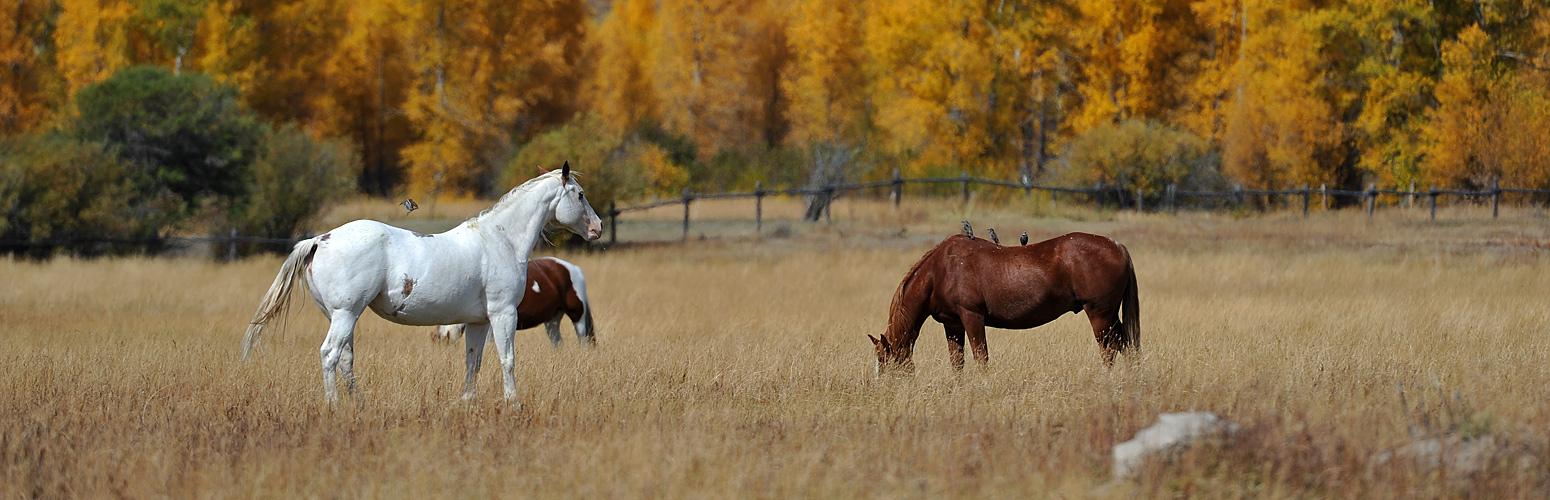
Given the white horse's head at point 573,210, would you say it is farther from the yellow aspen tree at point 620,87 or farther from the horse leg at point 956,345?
the yellow aspen tree at point 620,87

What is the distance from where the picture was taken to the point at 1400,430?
614 cm

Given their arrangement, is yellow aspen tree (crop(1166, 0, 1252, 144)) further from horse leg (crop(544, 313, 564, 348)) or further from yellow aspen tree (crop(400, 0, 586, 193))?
horse leg (crop(544, 313, 564, 348))

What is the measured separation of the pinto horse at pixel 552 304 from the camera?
1131 centimetres

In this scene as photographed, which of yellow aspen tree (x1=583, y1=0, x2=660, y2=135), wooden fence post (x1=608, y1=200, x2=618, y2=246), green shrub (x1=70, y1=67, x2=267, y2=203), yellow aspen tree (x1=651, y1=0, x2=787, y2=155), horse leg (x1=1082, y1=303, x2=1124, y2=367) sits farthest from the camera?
yellow aspen tree (x1=583, y1=0, x2=660, y2=135)

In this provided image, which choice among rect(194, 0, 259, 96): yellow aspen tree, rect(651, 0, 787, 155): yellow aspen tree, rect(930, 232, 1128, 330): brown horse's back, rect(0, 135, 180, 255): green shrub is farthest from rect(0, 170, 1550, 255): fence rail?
rect(930, 232, 1128, 330): brown horse's back

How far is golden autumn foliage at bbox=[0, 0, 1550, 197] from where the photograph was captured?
96.1 feet

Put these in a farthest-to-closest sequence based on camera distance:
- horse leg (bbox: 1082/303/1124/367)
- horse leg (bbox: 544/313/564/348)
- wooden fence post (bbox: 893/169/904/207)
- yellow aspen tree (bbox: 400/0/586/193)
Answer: yellow aspen tree (bbox: 400/0/586/193)
wooden fence post (bbox: 893/169/904/207)
horse leg (bbox: 544/313/564/348)
horse leg (bbox: 1082/303/1124/367)

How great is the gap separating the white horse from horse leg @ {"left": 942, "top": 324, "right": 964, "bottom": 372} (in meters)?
2.51

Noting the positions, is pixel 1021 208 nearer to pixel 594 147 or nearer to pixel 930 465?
pixel 594 147

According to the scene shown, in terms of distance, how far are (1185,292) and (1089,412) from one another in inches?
354

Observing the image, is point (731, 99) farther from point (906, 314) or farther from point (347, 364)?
point (347, 364)

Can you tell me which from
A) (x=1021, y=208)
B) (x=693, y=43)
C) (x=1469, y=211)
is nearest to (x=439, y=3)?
(x=693, y=43)

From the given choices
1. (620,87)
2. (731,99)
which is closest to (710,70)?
(731,99)

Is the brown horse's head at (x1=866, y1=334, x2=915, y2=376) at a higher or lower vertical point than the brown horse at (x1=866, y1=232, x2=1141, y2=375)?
lower
